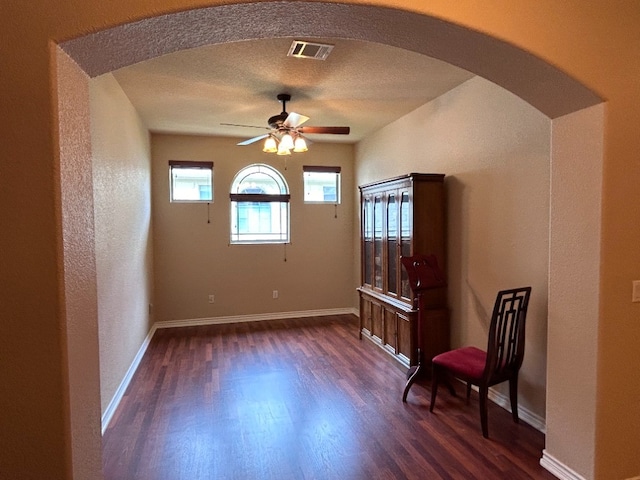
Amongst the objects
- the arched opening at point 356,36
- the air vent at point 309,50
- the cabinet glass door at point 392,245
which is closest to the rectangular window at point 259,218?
the cabinet glass door at point 392,245

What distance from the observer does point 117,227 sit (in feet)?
11.1

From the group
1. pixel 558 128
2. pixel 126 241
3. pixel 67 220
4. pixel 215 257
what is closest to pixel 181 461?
pixel 67 220

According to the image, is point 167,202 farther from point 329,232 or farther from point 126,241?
point 329,232

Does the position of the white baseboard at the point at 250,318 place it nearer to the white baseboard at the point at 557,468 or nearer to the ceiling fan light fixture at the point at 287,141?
the ceiling fan light fixture at the point at 287,141

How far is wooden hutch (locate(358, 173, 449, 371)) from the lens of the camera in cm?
374

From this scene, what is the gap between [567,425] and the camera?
2.19m

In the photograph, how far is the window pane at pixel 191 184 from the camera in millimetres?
5578

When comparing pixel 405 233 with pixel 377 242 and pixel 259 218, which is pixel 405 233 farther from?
pixel 259 218

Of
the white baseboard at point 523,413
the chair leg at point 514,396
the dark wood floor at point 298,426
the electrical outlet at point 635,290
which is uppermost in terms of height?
the electrical outlet at point 635,290

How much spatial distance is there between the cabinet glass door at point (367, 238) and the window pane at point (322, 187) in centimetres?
136

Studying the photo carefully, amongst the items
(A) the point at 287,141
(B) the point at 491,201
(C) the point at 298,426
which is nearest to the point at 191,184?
(A) the point at 287,141

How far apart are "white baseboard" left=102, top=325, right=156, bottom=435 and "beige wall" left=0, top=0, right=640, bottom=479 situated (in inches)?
61.0

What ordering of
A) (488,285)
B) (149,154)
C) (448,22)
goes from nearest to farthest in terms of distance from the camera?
(448,22), (488,285), (149,154)

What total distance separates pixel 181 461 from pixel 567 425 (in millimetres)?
2337
